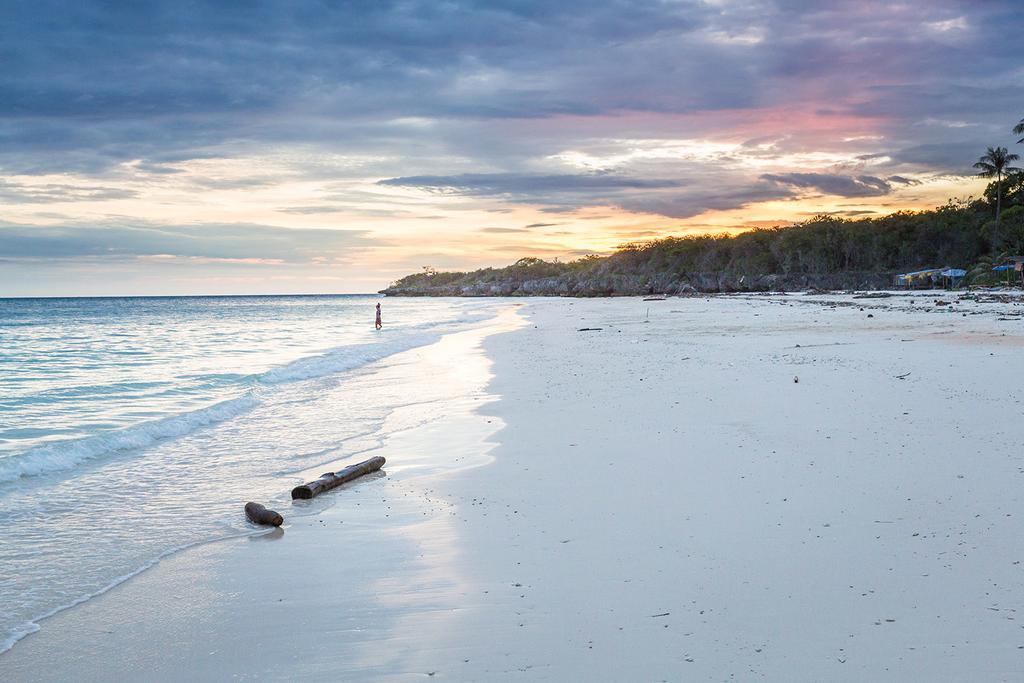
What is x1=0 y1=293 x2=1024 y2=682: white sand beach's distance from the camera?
144 inches

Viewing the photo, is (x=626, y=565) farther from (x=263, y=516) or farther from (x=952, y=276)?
(x=952, y=276)

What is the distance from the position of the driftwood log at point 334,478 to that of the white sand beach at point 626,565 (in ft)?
0.39

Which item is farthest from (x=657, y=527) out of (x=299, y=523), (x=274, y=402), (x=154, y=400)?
(x=154, y=400)

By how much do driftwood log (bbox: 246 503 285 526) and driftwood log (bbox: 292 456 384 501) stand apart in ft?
2.26

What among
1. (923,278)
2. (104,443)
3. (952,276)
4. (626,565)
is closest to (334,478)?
(626,565)

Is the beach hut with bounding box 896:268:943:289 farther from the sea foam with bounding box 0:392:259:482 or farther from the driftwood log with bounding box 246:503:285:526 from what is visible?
the driftwood log with bounding box 246:503:285:526

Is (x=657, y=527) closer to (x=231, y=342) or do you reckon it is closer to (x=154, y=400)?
(x=154, y=400)

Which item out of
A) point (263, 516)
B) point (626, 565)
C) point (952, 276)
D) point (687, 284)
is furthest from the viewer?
point (687, 284)

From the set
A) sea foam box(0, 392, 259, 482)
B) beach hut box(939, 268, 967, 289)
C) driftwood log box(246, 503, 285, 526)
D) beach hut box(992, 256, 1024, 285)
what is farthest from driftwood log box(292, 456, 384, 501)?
beach hut box(939, 268, 967, 289)

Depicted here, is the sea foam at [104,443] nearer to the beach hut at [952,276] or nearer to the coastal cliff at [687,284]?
the beach hut at [952,276]

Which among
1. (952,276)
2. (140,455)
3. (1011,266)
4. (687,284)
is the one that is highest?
(687,284)

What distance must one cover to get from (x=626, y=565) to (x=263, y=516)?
325 cm

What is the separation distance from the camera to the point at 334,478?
24.1ft

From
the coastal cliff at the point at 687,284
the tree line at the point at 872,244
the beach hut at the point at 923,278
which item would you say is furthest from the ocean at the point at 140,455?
the coastal cliff at the point at 687,284
